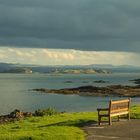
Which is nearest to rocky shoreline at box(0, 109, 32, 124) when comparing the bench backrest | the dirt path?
the bench backrest

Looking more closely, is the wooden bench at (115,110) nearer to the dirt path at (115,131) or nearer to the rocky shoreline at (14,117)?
the dirt path at (115,131)

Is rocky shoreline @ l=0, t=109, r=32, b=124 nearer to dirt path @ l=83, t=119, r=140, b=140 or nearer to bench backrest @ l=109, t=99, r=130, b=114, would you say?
bench backrest @ l=109, t=99, r=130, b=114

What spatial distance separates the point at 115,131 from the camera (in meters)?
22.1

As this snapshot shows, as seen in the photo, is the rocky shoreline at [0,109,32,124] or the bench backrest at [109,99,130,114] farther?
the rocky shoreline at [0,109,32,124]

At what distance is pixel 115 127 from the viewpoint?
2358 cm

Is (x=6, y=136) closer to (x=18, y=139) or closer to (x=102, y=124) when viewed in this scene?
(x=18, y=139)

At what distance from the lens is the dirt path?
2036cm

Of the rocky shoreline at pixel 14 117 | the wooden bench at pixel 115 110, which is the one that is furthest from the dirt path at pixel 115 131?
the rocky shoreline at pixel 14 117

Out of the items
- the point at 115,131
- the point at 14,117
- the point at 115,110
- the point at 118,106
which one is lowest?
the point at 14,117

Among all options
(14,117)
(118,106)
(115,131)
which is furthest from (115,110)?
(14,117)

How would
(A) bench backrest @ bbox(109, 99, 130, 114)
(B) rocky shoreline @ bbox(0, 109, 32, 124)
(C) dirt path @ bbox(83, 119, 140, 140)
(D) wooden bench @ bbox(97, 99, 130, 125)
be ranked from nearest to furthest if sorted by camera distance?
(C) dirt path @ bbox(83, 119, 140, 140)
(D) wooden bench @ bbox(97, 99, 130, 125)
(A) bench backrest @ bbox(109, 99, 130, 114)
(B) rocky shoreline @ bbox(0, 109, 32, 124)

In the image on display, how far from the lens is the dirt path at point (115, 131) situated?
66.8 feet

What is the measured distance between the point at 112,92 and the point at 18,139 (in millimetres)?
86412

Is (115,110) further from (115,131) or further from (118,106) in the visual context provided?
(115,131)
